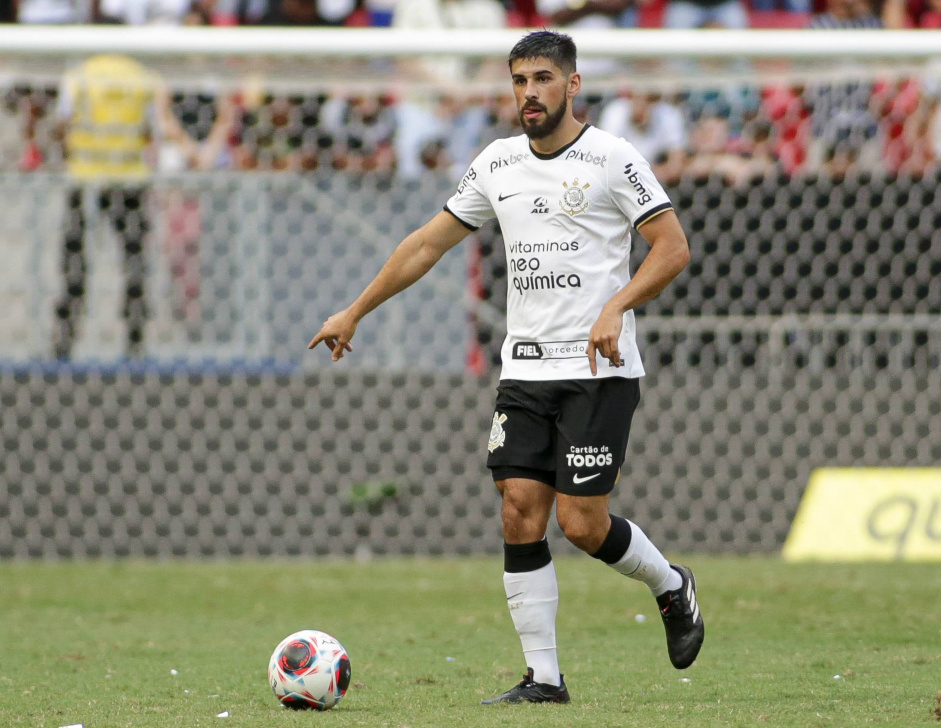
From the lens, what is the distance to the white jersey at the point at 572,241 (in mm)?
4543

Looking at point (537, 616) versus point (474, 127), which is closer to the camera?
point (537, 616)

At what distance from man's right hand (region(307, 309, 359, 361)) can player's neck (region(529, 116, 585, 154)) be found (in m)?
0.85

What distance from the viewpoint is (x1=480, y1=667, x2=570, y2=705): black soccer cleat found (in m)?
4.43

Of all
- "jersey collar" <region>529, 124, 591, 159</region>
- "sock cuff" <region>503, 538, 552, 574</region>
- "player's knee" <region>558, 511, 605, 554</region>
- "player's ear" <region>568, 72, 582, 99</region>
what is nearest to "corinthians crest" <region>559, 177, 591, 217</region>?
"jersey collar" <region>529, 124, 591, 159</region>

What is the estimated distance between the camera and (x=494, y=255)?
28.2 ft

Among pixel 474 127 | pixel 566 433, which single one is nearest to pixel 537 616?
pixel 566 433

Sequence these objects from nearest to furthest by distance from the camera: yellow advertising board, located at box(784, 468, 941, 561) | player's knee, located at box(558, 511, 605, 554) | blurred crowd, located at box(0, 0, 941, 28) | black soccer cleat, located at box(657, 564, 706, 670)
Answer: player's knee, located at box(558, 511, 605, 554), black soccer cleat, located at box(657, 564, 706, 670), yellow advertising board, located at box(784, 468, 941, 561), blurred crowd, located at box(0, 0, 941, 28)

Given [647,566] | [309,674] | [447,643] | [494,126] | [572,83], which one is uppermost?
[572,83]

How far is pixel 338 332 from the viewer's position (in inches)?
189

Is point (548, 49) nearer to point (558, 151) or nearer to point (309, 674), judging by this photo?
point (558, 151)

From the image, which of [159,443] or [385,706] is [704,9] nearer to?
[159,443]

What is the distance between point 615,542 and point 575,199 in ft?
3.67

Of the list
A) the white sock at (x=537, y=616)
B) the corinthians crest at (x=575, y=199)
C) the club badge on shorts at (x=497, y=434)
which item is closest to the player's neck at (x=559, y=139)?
the corinthians crest at (x=575, y=199)

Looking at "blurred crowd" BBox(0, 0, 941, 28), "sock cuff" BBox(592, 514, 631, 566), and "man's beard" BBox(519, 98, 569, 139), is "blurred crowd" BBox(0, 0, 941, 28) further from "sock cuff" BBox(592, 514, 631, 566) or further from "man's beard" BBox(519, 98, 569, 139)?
"sock cuff" BBox(592, 514, 631, 566)
